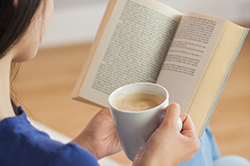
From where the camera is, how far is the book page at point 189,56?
0.64 meters

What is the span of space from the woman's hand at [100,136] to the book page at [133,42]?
99 mm

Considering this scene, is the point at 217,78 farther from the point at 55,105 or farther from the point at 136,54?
the point at 55,105

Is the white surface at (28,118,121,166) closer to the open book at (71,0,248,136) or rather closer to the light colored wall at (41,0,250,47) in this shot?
the open book at (71,0,248,136)

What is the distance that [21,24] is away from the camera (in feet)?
1.24

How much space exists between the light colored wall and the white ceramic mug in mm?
Answer: 1632

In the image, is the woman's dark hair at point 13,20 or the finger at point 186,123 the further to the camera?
the finger at point 186,123

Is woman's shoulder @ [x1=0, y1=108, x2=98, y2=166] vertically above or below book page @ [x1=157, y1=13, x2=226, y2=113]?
below

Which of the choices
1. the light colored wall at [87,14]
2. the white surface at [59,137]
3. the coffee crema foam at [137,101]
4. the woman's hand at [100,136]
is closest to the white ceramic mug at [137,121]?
the coffee crema foam at [137,101]

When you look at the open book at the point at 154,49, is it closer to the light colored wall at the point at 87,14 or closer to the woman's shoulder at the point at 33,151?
the woman's shoulder at the point at 33,151

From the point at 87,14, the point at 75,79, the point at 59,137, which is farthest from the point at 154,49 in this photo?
the point at 87,14

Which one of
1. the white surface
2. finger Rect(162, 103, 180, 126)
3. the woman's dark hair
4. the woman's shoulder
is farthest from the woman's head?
the white surface

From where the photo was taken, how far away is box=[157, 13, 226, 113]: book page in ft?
2.11

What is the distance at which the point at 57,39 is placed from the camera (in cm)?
209

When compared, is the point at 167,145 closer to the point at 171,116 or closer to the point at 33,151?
the point at 171,116
